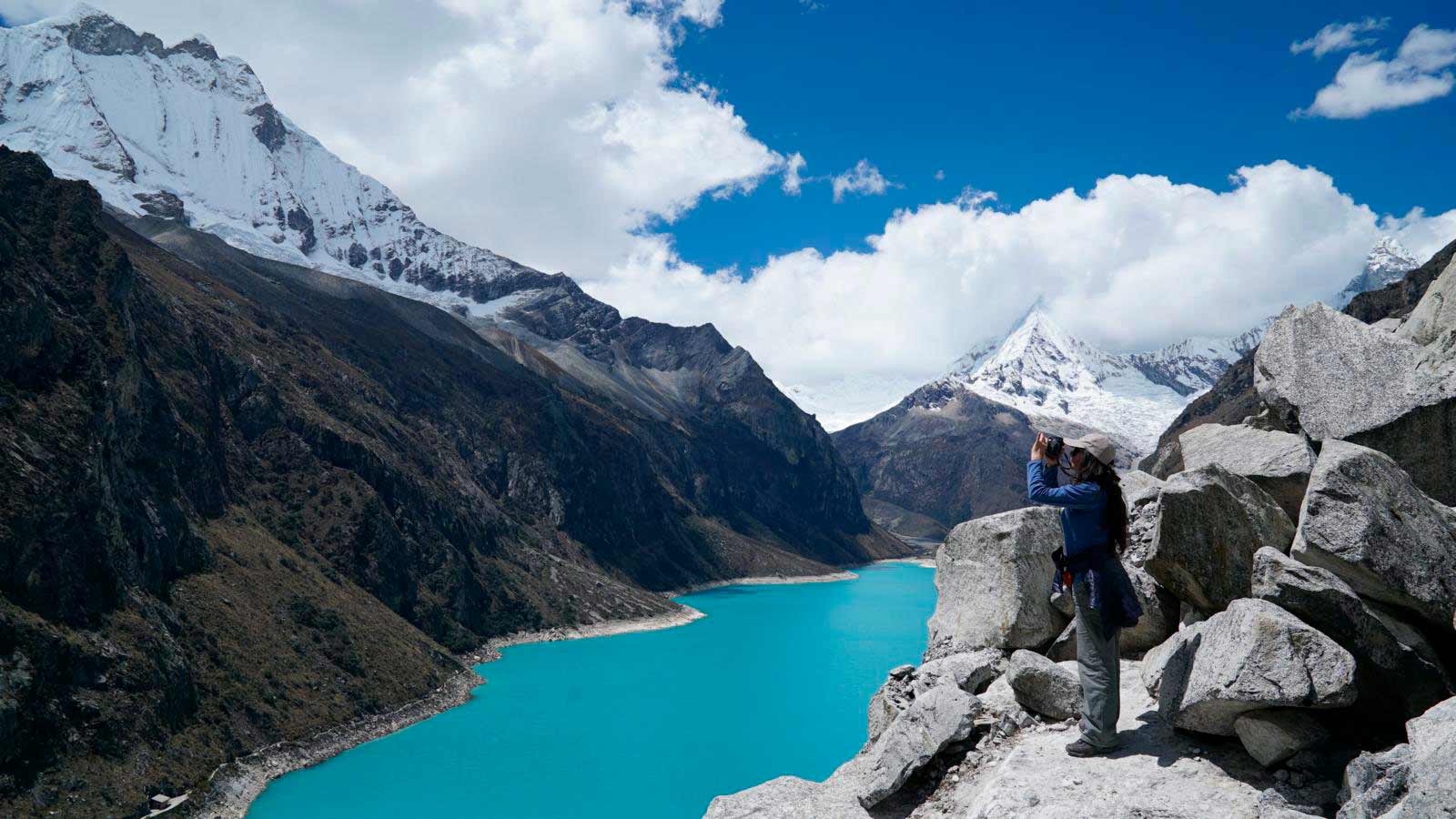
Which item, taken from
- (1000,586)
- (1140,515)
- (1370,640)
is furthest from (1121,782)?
(1140,515)

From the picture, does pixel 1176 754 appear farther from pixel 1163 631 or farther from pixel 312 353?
pixel 312 353

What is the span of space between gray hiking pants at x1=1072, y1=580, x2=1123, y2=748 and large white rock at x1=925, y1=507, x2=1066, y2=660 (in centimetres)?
393

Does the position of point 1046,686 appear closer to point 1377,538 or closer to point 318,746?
point 1377,538

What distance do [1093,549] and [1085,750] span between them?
7.26 feet

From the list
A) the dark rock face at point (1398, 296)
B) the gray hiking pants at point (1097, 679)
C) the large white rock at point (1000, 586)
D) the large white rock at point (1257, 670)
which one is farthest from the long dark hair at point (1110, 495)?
the dark rock face at point (1398, 296)

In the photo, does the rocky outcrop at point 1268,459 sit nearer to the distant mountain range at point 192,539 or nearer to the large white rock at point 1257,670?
the large white rock at point 1257,670

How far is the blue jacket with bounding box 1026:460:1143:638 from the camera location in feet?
31.4

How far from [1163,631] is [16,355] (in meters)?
84.8

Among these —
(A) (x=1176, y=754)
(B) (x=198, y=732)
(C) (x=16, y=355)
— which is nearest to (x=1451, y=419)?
(A) (x=1176, y=754)

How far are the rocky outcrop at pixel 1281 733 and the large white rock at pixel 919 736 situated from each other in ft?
10.7

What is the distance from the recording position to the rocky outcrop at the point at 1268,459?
464 inches

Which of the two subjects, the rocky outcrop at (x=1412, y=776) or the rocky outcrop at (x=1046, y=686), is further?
the rocky outcrop at (x=1046, y=686)

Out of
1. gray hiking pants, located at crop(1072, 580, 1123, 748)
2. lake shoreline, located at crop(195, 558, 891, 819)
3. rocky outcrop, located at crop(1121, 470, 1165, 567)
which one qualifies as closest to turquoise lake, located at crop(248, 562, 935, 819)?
lake shoreline, located at crop(195, 558, 891, 819)

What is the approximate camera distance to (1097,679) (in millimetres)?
9469
